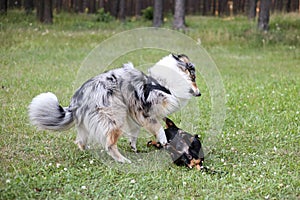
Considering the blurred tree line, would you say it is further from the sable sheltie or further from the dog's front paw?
the dog's front paw

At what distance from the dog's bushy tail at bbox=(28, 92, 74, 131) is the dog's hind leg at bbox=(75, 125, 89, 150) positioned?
15cm

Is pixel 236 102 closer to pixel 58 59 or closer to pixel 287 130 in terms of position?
pixel 287 130

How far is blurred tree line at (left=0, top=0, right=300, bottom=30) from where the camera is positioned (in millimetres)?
16908

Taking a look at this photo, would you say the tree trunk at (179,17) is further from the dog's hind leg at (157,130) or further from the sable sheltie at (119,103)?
the dog's hind leg at (157,130)

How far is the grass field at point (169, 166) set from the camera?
13.0 feet

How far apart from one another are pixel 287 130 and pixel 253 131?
0.45 metres

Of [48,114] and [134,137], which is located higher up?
[48,114]

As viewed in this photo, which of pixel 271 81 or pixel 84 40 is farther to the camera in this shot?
pixel 84 40

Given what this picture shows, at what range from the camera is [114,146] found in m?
4.57

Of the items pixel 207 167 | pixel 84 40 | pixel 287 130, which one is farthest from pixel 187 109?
pixel 84 40

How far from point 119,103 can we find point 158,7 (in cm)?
1437

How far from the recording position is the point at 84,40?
14.5 m

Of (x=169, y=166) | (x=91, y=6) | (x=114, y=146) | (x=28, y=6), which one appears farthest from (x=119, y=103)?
(x=91, y=6)

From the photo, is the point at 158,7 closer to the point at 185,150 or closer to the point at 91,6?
the point at 91,6
